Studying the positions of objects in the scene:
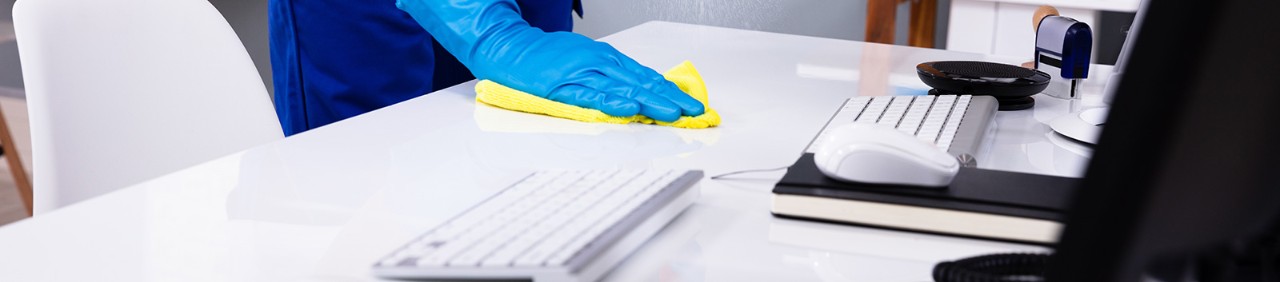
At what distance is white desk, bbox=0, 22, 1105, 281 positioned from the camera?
0.70 meters

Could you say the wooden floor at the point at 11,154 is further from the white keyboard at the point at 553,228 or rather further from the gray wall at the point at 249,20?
the white keyboard at the point at 553,228

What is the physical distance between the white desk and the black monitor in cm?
37

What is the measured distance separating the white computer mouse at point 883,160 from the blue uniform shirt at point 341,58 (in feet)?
3.24

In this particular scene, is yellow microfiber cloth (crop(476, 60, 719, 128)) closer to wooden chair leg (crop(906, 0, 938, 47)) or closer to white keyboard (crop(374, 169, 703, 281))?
white keyboard (crop(374, 169, 703, 281))

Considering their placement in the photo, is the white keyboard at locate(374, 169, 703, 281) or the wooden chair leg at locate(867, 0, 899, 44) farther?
the wooden chair leg at locate(867, 0, 899, 44)

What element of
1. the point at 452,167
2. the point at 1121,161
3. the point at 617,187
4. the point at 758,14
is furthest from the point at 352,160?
the point at 758,14

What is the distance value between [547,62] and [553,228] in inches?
22.9

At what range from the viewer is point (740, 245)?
2.45 ft

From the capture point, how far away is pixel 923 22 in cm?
299

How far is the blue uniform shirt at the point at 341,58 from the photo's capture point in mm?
1607

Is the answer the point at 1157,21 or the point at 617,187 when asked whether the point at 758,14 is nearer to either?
the point at 617,187

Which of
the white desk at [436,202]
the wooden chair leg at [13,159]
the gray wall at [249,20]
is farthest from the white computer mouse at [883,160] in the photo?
the gray wall at [249,20]

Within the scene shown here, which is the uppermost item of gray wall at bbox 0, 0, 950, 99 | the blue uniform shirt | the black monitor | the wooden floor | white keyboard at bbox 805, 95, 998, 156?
the black monitor

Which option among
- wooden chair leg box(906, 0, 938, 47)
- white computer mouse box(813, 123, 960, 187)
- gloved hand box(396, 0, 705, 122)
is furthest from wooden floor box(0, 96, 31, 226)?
white computer mouse box(813, 123, 960, 187)
